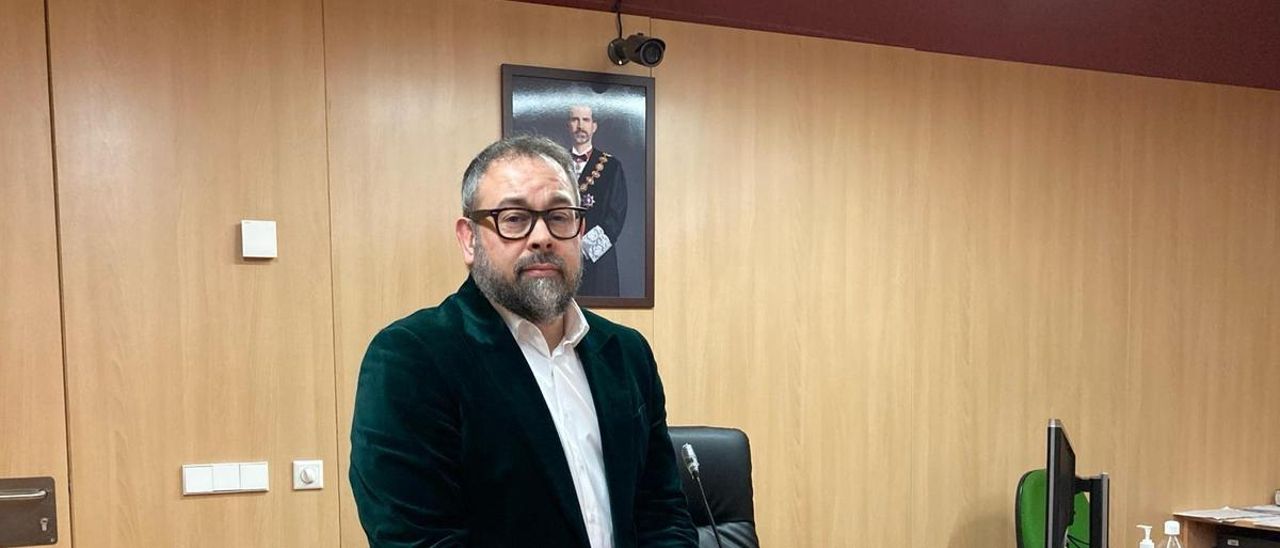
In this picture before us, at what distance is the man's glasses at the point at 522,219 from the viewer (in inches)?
55.2

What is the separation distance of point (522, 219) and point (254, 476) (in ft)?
4.47

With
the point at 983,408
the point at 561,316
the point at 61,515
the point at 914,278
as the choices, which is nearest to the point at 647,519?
the point at 561,316

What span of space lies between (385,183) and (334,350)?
464mm

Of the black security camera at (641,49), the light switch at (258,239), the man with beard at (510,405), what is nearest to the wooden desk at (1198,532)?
the black security camera at (641,49)

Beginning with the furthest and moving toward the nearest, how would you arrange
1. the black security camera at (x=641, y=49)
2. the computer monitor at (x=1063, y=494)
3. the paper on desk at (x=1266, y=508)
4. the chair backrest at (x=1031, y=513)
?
the paper on desk at (x=1266, y=508), the chair backrest at (x=1031, y=513), the black security camera at (x=641, y=49), the computer monitor at (x=1063, y=494)

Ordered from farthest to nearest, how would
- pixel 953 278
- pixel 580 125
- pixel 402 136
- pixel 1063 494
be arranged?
1. pixel 953 278
2. pixel 580 125
3. pixel 402 136
4. pixel 1063 494

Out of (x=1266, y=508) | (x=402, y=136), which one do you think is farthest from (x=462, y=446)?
(x=1266, y=508)

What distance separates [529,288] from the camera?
1407mm

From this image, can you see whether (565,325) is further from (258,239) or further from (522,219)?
(258,239)

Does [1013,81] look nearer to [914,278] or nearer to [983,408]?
[914,278]

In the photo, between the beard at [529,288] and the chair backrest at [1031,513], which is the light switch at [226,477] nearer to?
the beard at [529,288]

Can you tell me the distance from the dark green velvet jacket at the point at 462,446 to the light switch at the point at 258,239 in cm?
108

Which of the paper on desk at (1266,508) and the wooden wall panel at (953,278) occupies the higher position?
the wooden wall panel at (953,278)

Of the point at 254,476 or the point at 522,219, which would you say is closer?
the point at 522,219
